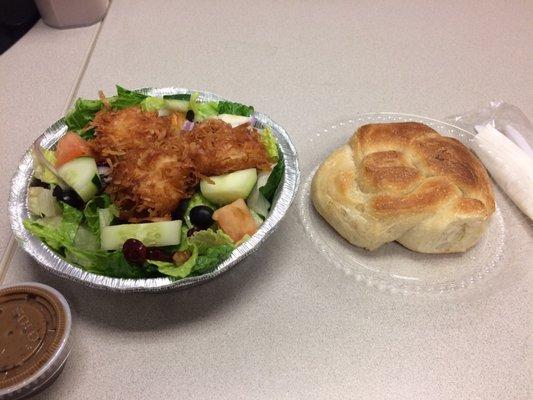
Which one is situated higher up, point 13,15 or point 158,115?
point 13,15

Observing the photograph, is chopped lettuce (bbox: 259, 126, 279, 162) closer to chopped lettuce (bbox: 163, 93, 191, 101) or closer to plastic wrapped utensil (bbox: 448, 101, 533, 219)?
chopped lettuce (bbox: 163, 93, 191, 101)

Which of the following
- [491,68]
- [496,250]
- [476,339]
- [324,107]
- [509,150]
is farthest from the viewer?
[491,68]

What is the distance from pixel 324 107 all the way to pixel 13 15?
1182 mm

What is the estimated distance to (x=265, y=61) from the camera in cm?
157

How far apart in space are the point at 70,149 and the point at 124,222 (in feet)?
0.73

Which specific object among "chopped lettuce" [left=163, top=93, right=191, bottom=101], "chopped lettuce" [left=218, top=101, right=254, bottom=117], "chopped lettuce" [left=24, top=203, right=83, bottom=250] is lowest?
"chopped lettuce" [left=24, top=203, right=83, bottom=250]

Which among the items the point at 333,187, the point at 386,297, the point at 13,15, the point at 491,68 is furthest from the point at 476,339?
the point at 13,15

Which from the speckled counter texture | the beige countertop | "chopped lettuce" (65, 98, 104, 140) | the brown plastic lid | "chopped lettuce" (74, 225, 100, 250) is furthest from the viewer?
the speckled counter texture

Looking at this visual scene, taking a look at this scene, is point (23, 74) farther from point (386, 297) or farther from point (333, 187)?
point (386, 297)

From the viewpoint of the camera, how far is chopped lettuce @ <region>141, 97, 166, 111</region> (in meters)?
1.15

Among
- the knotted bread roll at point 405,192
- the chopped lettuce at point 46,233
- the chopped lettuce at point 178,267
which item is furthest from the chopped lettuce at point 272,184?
the chopped lettuce at point 46,233

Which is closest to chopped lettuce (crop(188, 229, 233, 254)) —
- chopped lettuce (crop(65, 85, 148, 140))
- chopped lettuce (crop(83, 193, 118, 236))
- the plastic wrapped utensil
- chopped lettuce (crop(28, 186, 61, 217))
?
chopped lettuce (crop(83, 193, 118, 236))

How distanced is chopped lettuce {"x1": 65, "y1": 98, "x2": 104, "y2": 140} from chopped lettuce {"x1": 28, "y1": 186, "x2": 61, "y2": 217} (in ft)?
0.62

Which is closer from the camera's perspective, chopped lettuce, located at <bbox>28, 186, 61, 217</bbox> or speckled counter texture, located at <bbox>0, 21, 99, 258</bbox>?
chopped lettuce, located at <bbox>28, 186, 61, 217</bbox>
